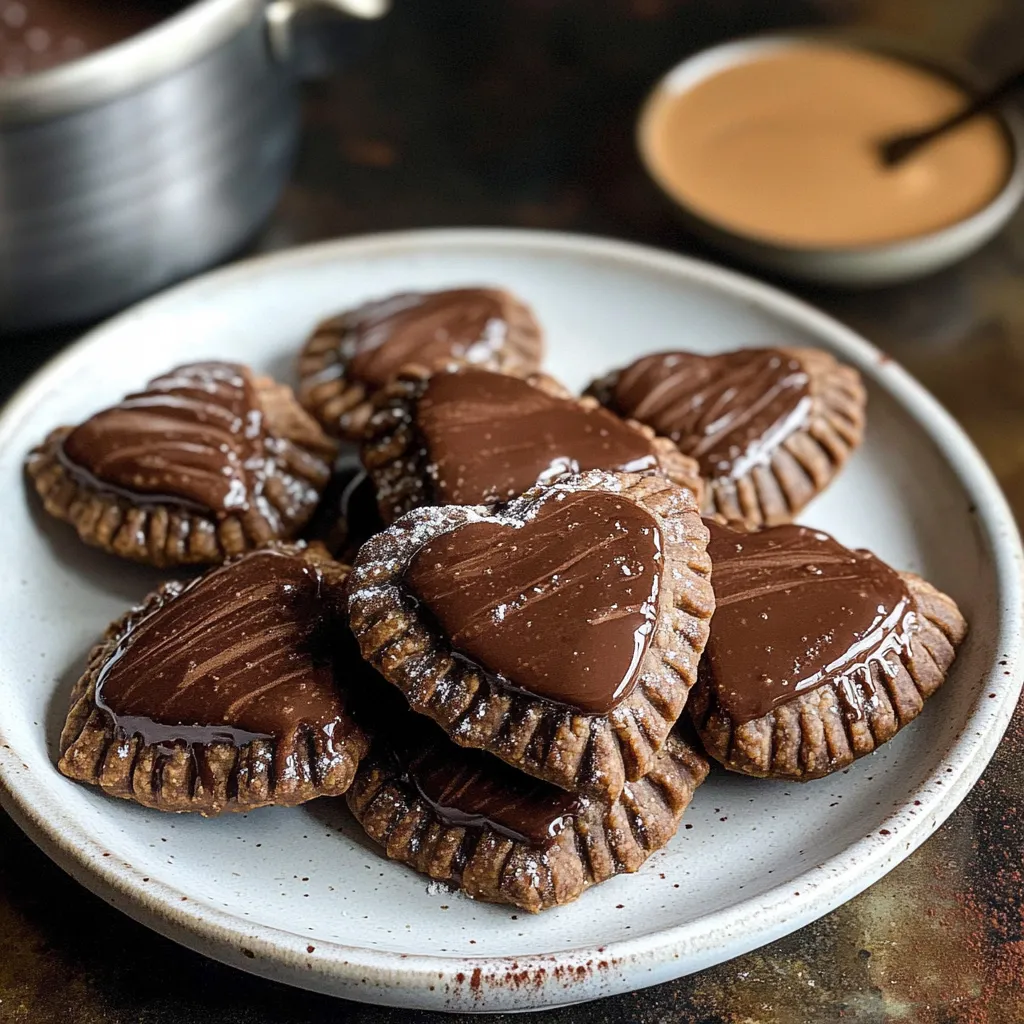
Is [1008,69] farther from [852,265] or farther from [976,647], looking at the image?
[976,647]

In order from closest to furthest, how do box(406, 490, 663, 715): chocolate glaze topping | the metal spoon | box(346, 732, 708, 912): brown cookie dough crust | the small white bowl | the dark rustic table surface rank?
box(406, 490, 663, 715): chocolate glaze topping, box(346, 732, 708, 912): brown cookie dough crust, the dark rustic table surface, the small white bowl, the metal spoon

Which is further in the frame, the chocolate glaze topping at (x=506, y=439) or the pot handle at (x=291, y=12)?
the pot handle at (x=291, y=12)

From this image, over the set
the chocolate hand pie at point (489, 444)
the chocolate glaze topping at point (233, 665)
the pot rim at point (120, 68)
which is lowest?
the chocolate glaze topping at point (233, 665)

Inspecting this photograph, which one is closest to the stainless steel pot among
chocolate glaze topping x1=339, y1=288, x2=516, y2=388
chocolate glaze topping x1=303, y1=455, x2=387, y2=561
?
chocolate glaze topping x1=339, y1=288, x2=516, y2=388

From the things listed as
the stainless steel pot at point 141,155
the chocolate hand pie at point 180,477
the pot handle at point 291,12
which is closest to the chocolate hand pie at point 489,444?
the chocolate hand pie at point 180,477

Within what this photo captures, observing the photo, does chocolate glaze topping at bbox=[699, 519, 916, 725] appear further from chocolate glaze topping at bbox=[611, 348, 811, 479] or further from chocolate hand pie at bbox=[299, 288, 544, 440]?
chocolate hand pie at bbox=[299, 288, 544, 440]

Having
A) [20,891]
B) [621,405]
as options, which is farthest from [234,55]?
[20,891]

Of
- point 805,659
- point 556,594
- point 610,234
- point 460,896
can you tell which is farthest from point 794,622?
point 610,234

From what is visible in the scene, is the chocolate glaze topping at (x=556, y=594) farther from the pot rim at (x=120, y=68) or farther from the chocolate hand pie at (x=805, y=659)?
the pot rim at (x=120, y=68)
